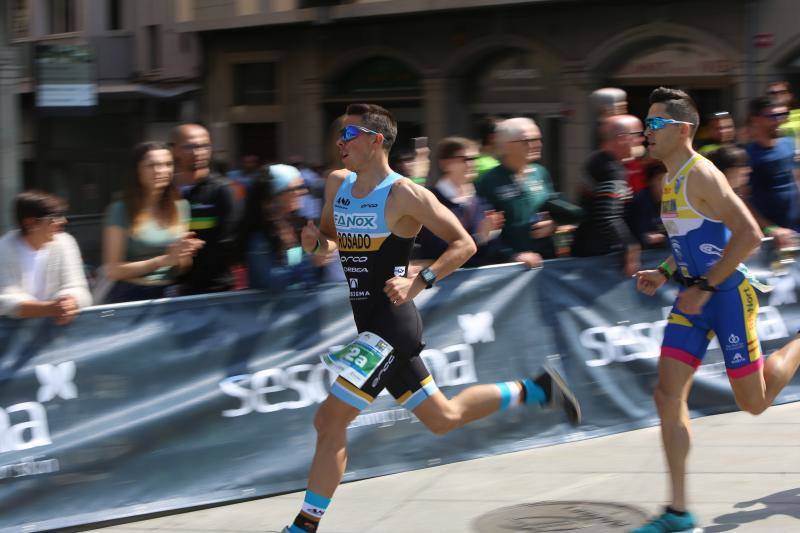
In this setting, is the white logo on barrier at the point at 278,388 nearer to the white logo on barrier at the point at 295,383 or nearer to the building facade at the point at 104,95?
the white logo on barrier at the point at 295,383

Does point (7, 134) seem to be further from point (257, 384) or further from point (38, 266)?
point (257, 384)

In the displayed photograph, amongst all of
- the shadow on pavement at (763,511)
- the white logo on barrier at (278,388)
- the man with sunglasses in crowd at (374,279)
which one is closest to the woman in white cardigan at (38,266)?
the white logo on barrier at (278,388)

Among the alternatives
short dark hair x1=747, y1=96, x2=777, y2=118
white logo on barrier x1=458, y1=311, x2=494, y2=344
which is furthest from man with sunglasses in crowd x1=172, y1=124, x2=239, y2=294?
short dark hair x1=747, y1=96, x2=777, y2=118

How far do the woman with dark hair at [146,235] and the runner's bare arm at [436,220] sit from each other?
4.70 ft

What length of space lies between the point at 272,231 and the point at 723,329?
243cm

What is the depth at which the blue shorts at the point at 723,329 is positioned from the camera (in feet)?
17.6

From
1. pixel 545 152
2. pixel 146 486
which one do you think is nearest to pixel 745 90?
pixel 545 152

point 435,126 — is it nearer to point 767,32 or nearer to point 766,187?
point 767,32

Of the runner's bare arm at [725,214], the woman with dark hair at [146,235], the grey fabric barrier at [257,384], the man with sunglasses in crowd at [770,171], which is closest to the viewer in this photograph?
the runner's bare arm at [725,214]

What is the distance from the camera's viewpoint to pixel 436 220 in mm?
5262

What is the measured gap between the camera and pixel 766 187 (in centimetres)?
866

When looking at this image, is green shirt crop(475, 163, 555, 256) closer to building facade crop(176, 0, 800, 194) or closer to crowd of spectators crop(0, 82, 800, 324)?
crowd of spectators crop(0, 82, 800, 324)

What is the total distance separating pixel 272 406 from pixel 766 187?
4130mm

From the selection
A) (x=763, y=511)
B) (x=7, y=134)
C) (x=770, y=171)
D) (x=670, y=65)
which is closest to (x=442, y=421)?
(x=763, y=511)
